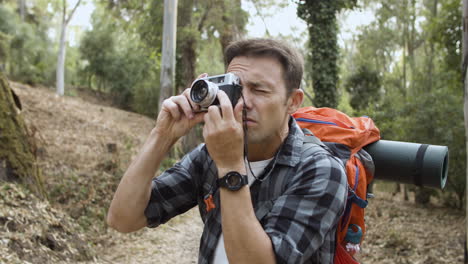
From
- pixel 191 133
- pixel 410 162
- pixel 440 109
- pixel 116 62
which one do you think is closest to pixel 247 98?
pixel 410 162

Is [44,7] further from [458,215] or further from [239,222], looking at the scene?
[239,222]

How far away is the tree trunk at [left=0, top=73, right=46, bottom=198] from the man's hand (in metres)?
4.26

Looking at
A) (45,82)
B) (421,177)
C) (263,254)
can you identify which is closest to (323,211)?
(263,254)

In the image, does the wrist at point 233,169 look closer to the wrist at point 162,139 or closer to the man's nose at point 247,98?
the man's nose at point 247,98

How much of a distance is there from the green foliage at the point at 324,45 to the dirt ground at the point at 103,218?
366 centimetres

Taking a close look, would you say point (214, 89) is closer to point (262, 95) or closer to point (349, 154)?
point (262, 95)

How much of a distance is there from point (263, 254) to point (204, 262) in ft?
1.36

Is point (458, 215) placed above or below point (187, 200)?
below

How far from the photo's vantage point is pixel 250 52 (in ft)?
5.41

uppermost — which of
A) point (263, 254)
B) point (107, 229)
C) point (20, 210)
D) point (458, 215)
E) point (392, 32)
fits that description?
point (392, 32)

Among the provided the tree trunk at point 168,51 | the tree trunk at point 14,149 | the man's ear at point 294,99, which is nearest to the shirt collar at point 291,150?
the man's ear at point 294,99

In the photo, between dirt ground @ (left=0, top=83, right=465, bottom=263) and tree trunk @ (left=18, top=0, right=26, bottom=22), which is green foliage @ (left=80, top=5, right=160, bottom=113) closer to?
tree trunk @ (left=18, top=0, right=26, bottom=22)

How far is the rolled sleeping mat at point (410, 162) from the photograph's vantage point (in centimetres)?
176

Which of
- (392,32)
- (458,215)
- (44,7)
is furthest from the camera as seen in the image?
(44,7)
